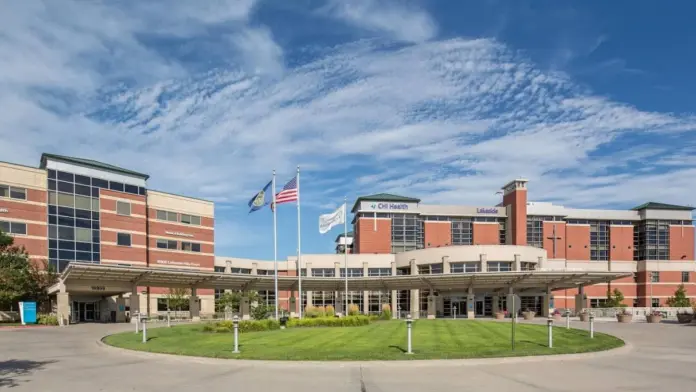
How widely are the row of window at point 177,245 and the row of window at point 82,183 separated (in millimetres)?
6749

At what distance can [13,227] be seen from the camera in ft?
181

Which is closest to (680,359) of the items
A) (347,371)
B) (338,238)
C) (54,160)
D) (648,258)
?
(347,371)

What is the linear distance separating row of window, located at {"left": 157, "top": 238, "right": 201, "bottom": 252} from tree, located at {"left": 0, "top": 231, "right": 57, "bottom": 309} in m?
15.0

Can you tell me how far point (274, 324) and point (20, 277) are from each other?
28395mm

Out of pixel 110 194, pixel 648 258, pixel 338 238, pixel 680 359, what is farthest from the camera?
pixel 338 238

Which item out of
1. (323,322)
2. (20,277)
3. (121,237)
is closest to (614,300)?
(323,322)

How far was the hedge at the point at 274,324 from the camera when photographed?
98.6ft

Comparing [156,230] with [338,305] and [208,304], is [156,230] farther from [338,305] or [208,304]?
[338,305]

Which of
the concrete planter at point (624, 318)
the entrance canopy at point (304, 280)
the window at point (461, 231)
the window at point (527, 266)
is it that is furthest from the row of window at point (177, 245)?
the concrete planter at point (624, 318)

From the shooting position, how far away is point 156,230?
68.6m

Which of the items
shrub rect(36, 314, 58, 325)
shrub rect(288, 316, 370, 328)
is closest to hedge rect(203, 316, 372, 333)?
shrub rect(288, 316, 370, 328)

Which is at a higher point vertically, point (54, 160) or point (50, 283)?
point (54, 160)

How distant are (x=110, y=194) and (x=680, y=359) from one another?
198 ft

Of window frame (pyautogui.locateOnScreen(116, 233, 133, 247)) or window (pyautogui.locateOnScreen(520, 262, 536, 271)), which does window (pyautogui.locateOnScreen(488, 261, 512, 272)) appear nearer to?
window (pyautogui.locateOnScreen(520, 262, 536, 271))
